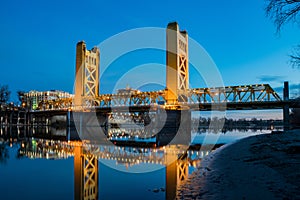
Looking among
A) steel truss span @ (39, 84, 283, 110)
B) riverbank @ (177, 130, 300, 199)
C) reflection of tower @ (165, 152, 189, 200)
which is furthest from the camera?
steel truss span @ (39, 84, 283, 110)

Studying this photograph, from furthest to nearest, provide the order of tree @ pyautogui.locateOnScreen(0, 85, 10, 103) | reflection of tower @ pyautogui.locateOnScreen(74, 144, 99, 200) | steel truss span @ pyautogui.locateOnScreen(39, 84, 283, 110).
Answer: tree @ pyautogui.locateOnScreen(0, 85, 10, 103), steel truss span @ pyautogui.locateOnScreen(39, 84, 283, 110), reflection of tower @ pyautogui.locateOnScreen(74, 144, 99, 200)

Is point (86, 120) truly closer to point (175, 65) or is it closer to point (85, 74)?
point (85, 74)

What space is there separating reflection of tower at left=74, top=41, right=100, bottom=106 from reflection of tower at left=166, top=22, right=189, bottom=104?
25.3 m

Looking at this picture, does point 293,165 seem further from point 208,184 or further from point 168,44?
point 168,44

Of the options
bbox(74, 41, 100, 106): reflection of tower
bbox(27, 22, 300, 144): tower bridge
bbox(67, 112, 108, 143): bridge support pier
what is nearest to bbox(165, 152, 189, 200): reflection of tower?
bbox(27, 22, 300, 144): tower bridge

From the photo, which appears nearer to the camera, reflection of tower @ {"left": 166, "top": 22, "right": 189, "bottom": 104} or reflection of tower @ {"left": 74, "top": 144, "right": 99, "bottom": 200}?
reflection of tower @ {"left": 74, "top": 144, "right": 99, "bottom": 200}

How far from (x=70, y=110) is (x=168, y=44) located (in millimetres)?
28693

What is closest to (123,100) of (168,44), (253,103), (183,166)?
(168,44)

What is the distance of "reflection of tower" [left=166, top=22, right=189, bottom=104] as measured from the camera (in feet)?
183

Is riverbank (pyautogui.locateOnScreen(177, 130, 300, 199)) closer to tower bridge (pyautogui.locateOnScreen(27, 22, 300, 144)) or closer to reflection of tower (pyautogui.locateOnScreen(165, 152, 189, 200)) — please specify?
reflection of tower (pyautogui.locateOnScreen(165, 152, 189, 200))

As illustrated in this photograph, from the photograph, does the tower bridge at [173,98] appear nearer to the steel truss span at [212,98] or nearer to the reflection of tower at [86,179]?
the steel truss span at [212,98]

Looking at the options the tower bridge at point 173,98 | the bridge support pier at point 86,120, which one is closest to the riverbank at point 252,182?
→ the tower bridge at point 173,98

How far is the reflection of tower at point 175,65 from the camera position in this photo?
5566cm

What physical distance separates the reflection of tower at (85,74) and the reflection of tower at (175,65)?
2533cm
